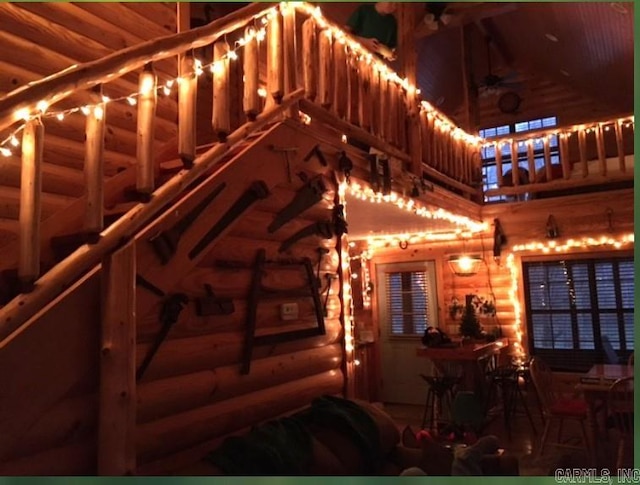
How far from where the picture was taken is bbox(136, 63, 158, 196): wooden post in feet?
7.43

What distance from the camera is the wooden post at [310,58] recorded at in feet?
11.8

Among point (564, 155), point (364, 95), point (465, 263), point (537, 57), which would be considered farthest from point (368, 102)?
point (537, 57)

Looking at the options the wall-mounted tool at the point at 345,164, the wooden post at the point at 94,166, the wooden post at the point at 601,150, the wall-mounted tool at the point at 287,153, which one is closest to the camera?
→ the wooden post at the point at 94,166

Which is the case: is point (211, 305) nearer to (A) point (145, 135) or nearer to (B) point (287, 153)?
(A) point (145, 135)

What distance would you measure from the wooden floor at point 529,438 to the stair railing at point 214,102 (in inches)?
113

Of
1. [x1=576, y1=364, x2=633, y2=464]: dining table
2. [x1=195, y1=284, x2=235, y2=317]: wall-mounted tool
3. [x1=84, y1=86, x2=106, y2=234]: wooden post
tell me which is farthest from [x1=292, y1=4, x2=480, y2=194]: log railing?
[x1=576, y1=364, x2=633, y2=464]: dining table

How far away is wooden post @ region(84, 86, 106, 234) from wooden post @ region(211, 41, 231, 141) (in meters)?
0.72

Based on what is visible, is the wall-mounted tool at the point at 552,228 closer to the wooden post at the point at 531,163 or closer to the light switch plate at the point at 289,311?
the wooden post at the point at 531,163

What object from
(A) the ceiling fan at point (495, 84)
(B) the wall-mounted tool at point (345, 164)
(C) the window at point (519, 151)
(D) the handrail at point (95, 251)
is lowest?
(D) the handrail at point (95, 251)

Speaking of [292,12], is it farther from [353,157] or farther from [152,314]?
[152,314]

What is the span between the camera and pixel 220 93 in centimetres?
275

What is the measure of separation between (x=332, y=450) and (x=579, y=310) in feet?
18.2

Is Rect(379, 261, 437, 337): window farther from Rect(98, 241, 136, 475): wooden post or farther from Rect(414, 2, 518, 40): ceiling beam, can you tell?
Rect(98, 241, 136, 475): wooden post

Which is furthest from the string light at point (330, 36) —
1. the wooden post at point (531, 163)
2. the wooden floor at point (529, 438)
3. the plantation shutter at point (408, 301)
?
the wooden floor at point (529, 438)
